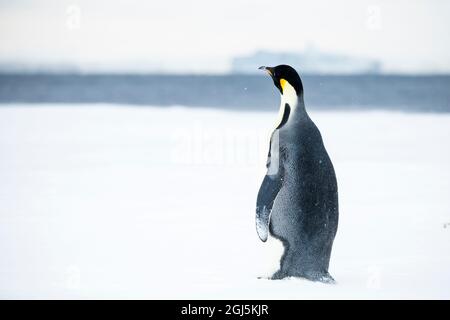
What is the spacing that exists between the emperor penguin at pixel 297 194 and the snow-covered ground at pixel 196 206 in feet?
→ 0.28

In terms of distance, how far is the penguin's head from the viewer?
285 cm

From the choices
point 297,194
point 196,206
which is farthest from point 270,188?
point 196,206

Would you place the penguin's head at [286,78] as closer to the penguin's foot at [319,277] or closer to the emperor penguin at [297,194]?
the emperor penguin at [297,194]

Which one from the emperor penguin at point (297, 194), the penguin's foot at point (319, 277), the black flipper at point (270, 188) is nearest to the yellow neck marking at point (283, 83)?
the emperor penguin at point (297, 194)

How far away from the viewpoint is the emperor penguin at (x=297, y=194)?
2869 millimetres

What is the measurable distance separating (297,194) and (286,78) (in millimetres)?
497

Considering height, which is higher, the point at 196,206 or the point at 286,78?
the point at 286,78

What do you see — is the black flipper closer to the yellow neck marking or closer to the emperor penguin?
the emperor penguin

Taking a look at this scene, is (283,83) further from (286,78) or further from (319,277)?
(319,277)

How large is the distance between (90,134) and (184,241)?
2.26 m

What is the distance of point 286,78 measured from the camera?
9.40ft

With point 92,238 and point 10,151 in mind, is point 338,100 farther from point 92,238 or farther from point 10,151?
point 92,238

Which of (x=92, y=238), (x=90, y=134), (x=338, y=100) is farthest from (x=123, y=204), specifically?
(x=338, y=100)

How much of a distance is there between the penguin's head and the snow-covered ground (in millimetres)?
512
